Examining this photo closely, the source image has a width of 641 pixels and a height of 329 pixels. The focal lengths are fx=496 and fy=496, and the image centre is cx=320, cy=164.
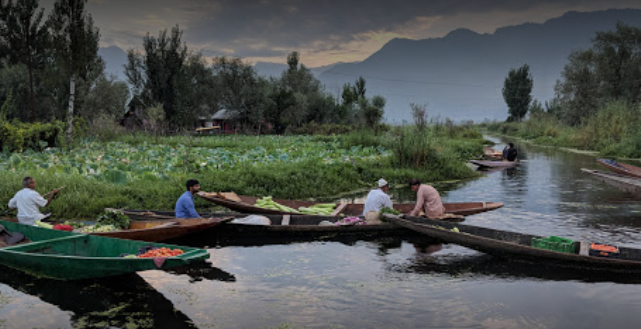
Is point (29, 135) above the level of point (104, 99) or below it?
below

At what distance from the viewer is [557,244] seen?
7.99m

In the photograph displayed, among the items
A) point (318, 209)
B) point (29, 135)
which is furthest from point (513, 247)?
point (29, 135)

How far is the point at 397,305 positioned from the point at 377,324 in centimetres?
71

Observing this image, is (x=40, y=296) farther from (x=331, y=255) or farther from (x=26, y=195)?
(x=331, y=255)

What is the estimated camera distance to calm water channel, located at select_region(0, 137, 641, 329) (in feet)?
20.6

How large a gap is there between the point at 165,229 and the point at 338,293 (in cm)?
347

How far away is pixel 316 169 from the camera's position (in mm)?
16484

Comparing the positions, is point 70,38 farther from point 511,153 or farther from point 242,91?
point 242,91

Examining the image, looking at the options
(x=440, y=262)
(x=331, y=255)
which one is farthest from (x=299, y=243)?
(x=440, y=262)

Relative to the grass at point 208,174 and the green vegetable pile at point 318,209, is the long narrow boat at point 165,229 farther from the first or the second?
the grass at point 208,174

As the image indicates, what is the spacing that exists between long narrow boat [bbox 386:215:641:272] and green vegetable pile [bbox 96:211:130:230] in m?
5.03

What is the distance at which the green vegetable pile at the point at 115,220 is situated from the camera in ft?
30.3

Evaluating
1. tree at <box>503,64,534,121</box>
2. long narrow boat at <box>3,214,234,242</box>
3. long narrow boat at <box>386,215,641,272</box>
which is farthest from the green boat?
tree at <box>503,64,534,121</box>

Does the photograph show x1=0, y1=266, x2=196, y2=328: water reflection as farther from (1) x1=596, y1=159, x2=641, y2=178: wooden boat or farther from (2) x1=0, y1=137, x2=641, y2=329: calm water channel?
(1) x1=596, y1=159, x2=641, y2=178: wooden boat
